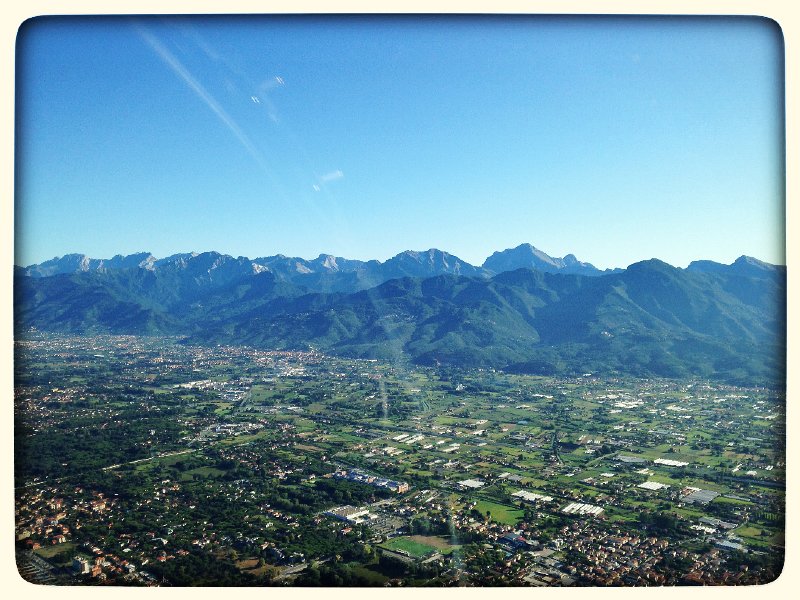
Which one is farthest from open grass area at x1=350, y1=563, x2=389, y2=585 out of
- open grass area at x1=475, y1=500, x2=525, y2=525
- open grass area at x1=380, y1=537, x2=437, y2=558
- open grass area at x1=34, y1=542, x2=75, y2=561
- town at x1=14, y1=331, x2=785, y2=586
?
open grass area at x1=34, y1=542, x2=75, y2=561

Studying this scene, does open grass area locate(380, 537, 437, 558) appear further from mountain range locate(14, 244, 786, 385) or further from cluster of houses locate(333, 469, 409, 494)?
mountain range locate(14, 244, 786, 385)

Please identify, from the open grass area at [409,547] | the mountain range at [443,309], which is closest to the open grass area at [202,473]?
the open grass area at [409,547]

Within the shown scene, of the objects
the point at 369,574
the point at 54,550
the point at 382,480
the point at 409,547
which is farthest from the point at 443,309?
the point at 54,550

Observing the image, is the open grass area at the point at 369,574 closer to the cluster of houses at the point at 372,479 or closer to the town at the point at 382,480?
the town at the point at 382,480

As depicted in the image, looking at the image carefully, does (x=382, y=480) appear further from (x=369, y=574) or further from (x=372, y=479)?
(x=369, y=574)

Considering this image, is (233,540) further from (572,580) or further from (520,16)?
(520,16)

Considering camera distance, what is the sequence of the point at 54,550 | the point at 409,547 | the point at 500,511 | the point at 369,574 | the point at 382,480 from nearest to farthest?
the point at 54,550
the point at 369,574
the point at 409,547
the point at 500,511
the point at 382,480

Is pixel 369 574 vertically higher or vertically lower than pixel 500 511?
higher
